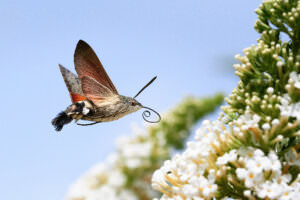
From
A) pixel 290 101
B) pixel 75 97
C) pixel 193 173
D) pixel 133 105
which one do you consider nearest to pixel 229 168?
pixel 193 173

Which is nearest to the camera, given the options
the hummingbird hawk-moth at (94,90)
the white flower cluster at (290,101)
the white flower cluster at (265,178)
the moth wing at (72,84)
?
the white flower cluster at (265,178)

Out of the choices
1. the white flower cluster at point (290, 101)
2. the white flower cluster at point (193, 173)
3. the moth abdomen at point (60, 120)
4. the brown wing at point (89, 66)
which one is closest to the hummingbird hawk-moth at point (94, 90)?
the brown wing at point (89, 66)

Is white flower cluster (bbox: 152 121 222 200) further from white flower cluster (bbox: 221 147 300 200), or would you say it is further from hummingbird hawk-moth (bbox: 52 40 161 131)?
hummingbird hawk-moth (bbox: 52 40 161 131)

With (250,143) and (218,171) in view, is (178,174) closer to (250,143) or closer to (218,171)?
(218,171)

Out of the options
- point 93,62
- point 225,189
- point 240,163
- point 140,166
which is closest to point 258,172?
point 240,163

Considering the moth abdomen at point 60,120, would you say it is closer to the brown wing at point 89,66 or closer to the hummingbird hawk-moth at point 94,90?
the hummingbird hawk-moth at point 94,90

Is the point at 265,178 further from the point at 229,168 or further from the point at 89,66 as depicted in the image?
the point at 89,66

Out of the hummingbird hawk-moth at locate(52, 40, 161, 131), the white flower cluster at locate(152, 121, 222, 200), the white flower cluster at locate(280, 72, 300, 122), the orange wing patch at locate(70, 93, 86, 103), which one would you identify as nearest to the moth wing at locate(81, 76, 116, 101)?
the hummingbird hawk-moth at locate(52, 40, 161, 131)
